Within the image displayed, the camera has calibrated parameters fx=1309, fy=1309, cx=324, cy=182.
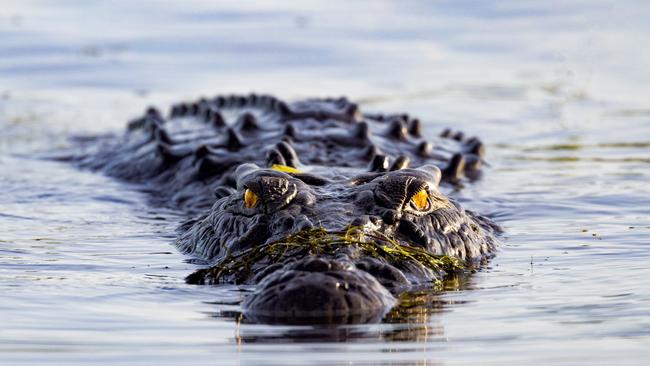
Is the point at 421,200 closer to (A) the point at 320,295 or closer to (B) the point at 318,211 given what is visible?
(B) the point at 318,211

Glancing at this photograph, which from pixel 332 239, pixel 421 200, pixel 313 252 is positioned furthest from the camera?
pixel 421 200

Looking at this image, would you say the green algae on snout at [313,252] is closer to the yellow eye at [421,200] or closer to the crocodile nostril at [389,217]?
the crocodile nostril at [389,217]

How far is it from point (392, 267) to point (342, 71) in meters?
13.2

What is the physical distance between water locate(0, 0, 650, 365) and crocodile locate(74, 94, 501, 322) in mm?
210

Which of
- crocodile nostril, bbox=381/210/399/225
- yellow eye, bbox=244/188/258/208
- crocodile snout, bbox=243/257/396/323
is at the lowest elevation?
crocodile snout, bbox=243/257/396/323

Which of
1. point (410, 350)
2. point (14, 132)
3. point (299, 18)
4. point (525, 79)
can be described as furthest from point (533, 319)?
point (299, 18)

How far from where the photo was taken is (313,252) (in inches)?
281

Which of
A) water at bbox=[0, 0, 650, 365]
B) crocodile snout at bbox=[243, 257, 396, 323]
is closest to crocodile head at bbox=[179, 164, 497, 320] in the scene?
crocodile snout at bbox=[243, 257, 396, 323]

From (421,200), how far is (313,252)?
1203mm

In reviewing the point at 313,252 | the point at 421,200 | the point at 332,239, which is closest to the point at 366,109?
the point at 421,200

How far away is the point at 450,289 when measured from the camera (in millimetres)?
7457

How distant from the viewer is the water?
6.16 meters

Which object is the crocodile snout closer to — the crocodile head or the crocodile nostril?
the crocodile head

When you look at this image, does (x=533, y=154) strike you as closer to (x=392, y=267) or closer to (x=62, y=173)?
(x=62, y=173)
